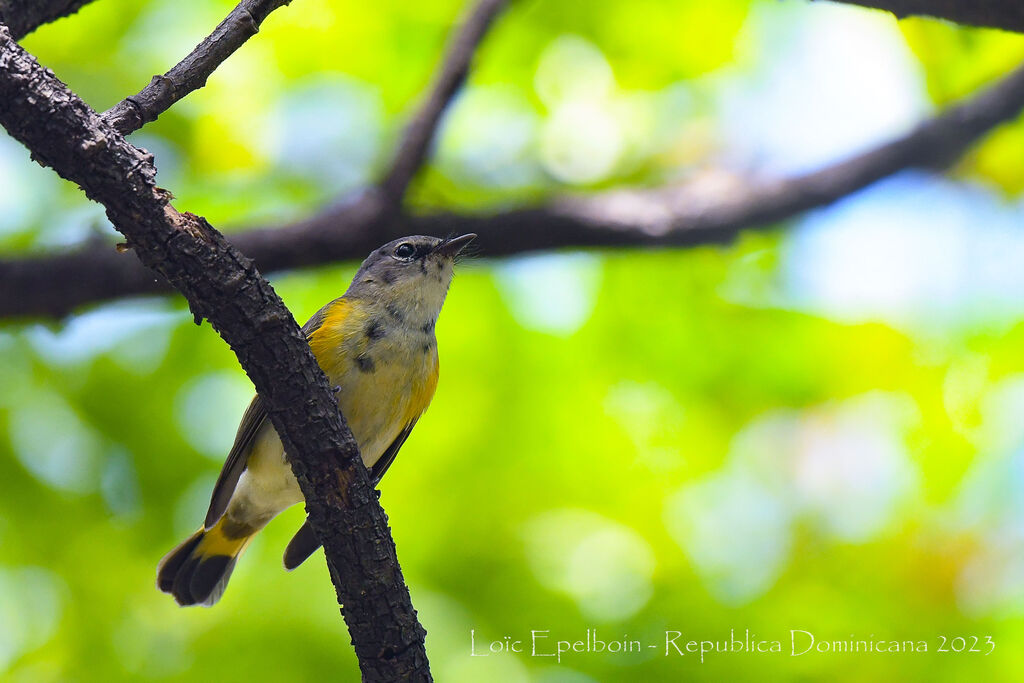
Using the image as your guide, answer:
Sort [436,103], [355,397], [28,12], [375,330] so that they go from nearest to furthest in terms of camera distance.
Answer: [28,12] < [355,397] < [375,330] < [436,103]

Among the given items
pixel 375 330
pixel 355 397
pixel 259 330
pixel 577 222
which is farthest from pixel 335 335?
pixel 577 222

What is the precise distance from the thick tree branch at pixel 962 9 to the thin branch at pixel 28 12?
3.17 meters

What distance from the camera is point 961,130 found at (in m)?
6.18

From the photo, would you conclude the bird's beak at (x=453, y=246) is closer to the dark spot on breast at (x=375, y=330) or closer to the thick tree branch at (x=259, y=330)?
the dark spot on breast at (x=375, y=330)

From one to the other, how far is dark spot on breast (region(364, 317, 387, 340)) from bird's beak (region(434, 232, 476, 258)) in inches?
27.7

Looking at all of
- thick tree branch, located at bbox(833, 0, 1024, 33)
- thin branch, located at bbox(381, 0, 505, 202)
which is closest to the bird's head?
thin branch, located at bbox(381, 0, 505, 202)

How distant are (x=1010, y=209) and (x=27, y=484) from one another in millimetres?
7054

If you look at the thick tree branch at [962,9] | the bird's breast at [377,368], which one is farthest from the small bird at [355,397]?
the thick tree branch at [962,9]

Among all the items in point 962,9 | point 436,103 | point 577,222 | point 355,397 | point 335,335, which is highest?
point 436,103

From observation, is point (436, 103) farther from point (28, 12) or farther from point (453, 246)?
point (28, 12)

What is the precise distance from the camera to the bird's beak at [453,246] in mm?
4861

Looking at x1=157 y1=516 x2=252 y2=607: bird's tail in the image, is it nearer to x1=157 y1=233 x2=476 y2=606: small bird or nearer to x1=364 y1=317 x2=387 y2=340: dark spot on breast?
x1=157 y1=233 x2=476 y2=606: small bird

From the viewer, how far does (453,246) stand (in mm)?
4945

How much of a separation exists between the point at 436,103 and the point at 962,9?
2.98 metres
